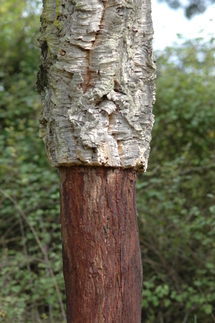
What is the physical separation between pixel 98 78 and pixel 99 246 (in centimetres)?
74

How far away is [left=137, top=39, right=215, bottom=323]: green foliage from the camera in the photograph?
4297 mm

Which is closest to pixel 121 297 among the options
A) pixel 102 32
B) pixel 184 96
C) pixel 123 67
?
pixel 123 67

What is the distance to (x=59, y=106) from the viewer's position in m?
1.77

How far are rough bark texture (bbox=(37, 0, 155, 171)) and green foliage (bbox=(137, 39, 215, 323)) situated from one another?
2306 millimetres

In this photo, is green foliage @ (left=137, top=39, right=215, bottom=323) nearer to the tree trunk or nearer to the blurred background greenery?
the blurred background greenery

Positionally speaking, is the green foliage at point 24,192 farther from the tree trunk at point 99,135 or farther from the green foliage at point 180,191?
the tree trunk at point 99,135

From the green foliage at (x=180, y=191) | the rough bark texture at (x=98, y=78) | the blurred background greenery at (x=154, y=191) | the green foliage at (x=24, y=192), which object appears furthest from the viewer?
the green foliage at (x=180, y=191)

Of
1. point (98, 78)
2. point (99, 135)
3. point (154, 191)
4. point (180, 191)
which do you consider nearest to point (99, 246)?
point (99, 135)

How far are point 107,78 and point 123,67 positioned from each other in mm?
103

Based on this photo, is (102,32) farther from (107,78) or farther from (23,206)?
(23,206)

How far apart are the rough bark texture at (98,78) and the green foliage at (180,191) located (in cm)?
231

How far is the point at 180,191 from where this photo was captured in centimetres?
495

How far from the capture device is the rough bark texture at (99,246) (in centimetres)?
173

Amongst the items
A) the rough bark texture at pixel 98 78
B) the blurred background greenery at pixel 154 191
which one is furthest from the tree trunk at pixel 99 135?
the blurred background greenery at pixel 154 191
